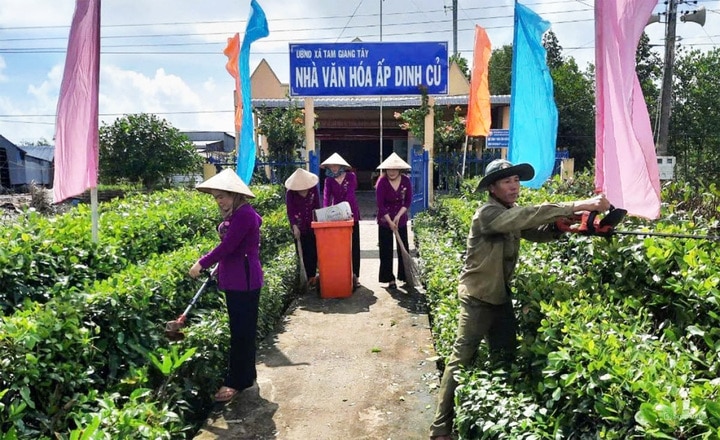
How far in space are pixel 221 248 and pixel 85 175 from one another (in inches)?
67.7

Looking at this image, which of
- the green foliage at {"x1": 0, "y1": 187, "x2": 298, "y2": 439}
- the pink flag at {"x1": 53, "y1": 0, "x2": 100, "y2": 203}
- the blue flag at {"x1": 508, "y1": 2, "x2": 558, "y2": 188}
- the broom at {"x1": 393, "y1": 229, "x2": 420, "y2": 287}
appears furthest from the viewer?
Answer: the broom at {"x1": 393, "y1": 229, "x2": 420, "y2": 287}

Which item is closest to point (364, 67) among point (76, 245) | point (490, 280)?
point (76, 245)

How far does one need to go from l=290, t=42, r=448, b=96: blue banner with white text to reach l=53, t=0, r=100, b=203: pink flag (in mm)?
7209

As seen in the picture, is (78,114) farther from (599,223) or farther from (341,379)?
(599,223)

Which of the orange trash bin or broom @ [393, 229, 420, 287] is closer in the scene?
the orange trash bin

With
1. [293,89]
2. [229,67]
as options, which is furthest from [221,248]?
[293,89]

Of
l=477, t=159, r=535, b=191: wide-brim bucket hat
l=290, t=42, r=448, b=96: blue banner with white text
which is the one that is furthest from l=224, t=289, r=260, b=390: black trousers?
l=290, t=42, r=448, b=96: blue banner with white text

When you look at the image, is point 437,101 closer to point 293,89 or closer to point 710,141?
point 293,89

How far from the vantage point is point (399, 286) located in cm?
777

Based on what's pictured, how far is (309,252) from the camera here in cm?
766

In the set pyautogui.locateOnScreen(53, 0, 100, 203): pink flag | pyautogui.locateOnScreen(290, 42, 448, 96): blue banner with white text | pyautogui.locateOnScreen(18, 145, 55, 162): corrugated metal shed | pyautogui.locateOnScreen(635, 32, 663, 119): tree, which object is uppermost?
pyautogui.locateOnScreen(635, 32, 663, 119): tree

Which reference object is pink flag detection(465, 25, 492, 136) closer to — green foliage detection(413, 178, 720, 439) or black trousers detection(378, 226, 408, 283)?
black trousers detection(378, 226, 408, 283)

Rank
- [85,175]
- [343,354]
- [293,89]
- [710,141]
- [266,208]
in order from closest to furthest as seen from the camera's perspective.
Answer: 1. [85,175]
2. [343,354]
3. [266,208]
4. [293,89]
5. [710,141]

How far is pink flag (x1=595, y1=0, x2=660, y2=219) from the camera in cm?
289
